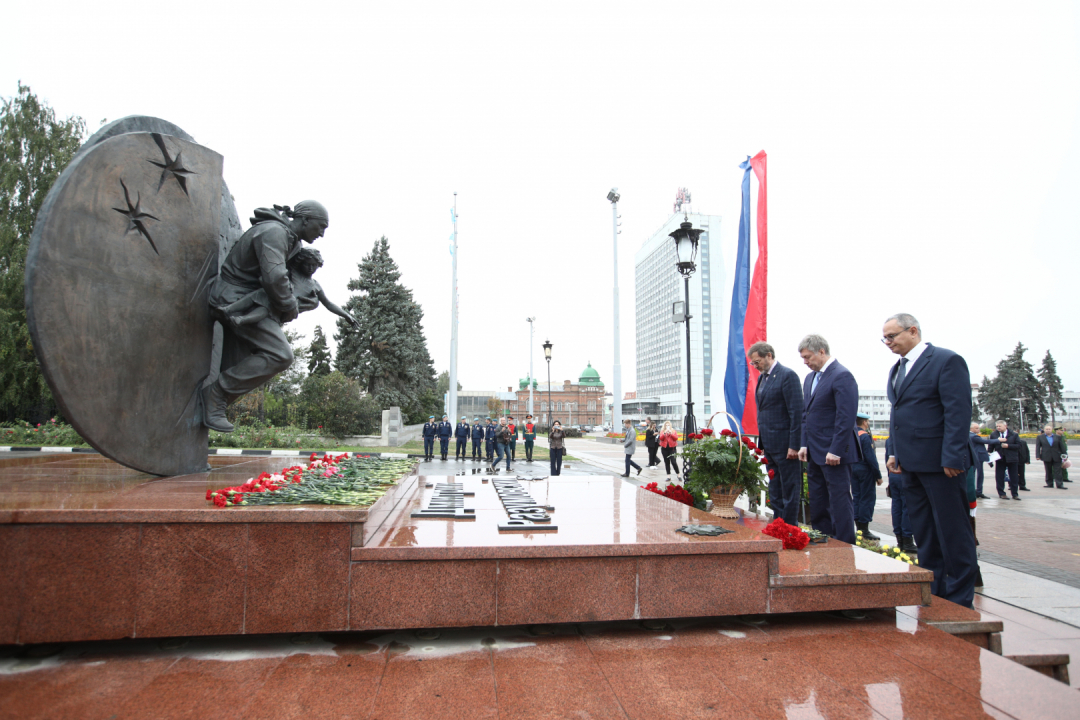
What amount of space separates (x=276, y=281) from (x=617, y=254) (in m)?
25.3

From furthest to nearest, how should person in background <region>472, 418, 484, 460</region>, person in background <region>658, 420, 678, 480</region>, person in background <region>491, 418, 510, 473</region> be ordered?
person in background <region>472, 418, 484, 460</region>, person in background <region>491, 418, 510, 473</region>, person in background <region>658, 420, 678, 480</region>

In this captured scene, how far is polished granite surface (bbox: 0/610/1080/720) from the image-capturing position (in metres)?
2.38

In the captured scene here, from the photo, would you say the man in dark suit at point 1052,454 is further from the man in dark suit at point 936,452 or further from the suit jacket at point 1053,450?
the man in dark suit at point 936,452

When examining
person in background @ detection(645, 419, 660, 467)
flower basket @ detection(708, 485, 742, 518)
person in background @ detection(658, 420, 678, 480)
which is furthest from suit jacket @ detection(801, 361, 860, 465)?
person in background @ detection(645, 419, 660, 467)

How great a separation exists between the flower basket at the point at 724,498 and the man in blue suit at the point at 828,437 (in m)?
0.80

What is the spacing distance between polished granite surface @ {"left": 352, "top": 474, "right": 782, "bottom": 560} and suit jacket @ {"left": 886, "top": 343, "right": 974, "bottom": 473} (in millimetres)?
1237

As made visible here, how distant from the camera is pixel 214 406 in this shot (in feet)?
16.4

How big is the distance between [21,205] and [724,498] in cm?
3048

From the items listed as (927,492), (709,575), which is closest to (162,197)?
(709,575)

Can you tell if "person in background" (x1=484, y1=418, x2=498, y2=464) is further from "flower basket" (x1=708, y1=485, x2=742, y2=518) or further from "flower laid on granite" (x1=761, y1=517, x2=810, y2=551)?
"flower laid on granite" (x1=761, y1=517, x2=810, y2=551)

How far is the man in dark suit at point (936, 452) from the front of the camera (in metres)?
3.73

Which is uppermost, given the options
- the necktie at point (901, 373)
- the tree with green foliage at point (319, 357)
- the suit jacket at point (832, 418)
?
the tree with green foliage at point (319, 357)

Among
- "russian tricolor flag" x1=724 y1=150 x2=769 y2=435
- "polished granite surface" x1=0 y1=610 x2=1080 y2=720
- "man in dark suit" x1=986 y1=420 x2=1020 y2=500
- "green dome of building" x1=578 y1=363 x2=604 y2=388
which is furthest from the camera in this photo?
"green dome of building" x1=578 y1=363 x2=604 y2=388

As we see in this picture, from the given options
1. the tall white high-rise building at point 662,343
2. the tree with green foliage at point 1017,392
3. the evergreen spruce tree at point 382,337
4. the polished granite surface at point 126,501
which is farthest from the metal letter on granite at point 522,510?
the tree with green foliage at point 1017,392
